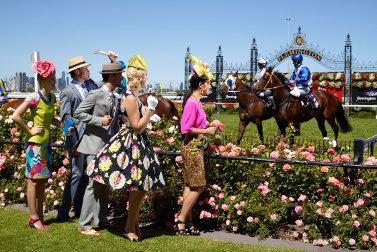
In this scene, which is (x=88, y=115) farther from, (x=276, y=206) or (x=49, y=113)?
(x=276, y=206)

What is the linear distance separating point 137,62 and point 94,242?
1882mm

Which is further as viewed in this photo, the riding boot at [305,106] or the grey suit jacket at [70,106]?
the riding boot at [305,106]

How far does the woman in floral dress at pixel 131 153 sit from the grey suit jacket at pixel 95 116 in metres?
0.24

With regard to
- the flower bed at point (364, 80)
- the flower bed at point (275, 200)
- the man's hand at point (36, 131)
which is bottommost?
the flower bed at point (275, 200)

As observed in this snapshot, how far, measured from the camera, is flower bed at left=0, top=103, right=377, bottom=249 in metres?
4.10

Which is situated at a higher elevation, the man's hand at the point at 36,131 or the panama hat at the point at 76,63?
the panama hat at the point at 76,63

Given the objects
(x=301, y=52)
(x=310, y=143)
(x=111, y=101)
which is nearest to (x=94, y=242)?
(x=111, y=101)

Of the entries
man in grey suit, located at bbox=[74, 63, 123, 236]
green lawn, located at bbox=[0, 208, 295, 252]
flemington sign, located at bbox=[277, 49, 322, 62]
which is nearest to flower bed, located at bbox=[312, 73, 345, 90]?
flemington sign, located at bbox=[277, 49, 322, 62]

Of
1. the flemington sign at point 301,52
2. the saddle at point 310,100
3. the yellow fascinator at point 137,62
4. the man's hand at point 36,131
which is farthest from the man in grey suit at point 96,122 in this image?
the flemington sign at point 301,52

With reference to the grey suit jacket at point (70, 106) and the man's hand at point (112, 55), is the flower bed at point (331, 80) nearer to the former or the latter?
the man's hand at point (112, 55)

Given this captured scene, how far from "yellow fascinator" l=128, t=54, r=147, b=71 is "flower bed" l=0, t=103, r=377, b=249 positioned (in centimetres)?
143

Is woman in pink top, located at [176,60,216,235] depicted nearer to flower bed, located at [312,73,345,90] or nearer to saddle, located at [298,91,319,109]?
saddle, located at [298,91,319,109]

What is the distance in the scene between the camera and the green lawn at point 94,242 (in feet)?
12.7

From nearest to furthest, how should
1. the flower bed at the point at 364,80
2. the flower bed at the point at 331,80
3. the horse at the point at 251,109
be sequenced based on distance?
the horse at the point at 251,109 → the flower bed at the point at 364,80 → the flower bed at the point at 331,80
